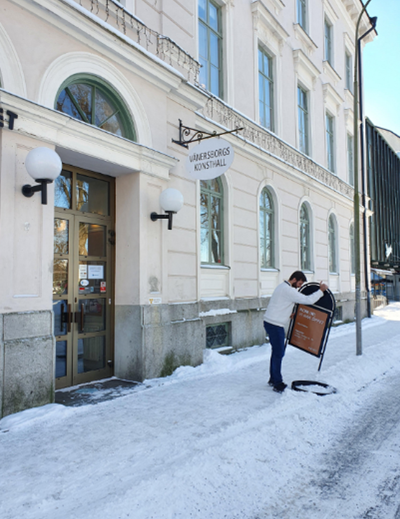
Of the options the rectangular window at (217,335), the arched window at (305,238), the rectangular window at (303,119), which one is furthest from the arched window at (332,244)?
the rectangular window at (217,335)

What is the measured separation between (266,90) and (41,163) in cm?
901

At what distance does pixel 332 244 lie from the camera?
17.1m

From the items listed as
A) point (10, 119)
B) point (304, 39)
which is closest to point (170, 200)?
point (10, 119)

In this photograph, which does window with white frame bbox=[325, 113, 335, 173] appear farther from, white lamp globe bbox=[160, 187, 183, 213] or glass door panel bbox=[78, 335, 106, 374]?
glass door panel bbox=[78, 335, 106, 374]

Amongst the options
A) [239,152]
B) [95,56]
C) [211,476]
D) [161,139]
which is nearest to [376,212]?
[239,152]

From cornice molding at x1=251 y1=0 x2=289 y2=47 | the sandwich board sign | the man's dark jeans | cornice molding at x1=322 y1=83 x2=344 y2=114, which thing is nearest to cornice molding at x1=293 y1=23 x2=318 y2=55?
cornice molding at x1=251 y1=0 x2=289 y2=47

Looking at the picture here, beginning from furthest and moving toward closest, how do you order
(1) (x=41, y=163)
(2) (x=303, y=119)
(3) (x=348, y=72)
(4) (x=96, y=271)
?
(3) (x=348, y=72) → (2) (x=303, y=119) → (4) (x=96, y=271) → (1) (x=41, y=163)

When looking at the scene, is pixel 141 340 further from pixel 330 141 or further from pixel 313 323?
pixel 330 141

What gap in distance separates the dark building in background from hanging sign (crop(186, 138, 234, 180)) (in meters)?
17.7

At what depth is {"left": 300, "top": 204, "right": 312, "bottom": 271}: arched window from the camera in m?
14.0

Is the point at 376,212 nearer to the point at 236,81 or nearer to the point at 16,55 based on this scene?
the point at 236,81

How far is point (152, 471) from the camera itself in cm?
344

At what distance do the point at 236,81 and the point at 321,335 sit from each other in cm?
672

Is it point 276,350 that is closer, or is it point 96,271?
point 276,350
